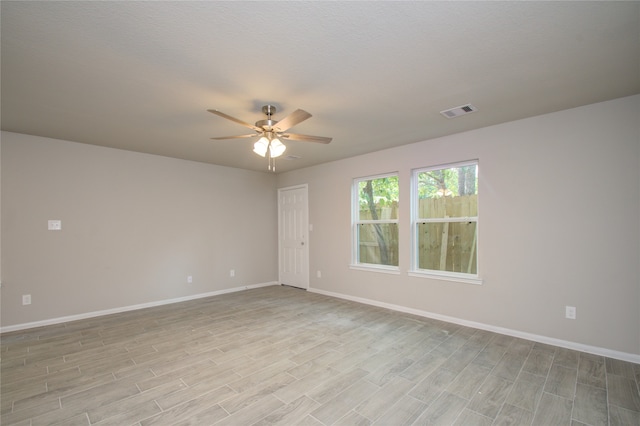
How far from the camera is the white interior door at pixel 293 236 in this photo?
6.05m

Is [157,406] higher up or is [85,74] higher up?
[85,74]

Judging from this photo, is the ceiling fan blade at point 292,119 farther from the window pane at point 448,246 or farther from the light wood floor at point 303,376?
the window pane at point 448,246

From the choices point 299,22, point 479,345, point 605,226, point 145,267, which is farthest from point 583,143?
point 145,267

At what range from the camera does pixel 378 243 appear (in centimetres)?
492

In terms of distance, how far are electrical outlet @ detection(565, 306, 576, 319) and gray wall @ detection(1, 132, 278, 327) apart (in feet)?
16.8

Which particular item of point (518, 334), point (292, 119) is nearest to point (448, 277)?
point (518, 334)

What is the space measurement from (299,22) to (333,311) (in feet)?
12.5

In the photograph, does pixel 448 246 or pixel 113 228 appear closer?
pixel 448 246

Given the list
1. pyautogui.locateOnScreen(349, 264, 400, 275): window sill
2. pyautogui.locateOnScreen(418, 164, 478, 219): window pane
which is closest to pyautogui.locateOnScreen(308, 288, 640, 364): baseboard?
pyautogui.locateOnScreen(349, 264, 400, 275): window sill

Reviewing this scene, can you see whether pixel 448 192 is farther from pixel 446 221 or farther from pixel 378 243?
pixel 378 243

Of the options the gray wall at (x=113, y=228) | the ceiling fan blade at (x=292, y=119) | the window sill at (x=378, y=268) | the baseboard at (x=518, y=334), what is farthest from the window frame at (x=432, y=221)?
the gray wall at (x=113, y=228)

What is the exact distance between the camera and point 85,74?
233 centimetres

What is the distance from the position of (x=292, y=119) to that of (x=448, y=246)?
285 centimetres

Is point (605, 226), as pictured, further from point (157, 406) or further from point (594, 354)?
point (157, 406)
